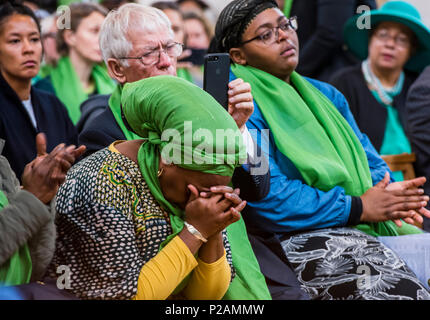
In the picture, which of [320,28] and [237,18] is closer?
[237,18]

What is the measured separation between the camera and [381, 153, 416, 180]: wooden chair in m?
3.52

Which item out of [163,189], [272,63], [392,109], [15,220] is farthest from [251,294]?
[392,109]

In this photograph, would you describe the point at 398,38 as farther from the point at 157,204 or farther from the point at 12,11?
the point at 157,204

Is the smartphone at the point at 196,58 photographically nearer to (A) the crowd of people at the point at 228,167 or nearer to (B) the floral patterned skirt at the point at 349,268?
(A) the crowd of people at the point at 228,167

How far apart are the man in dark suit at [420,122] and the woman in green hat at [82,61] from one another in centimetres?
215

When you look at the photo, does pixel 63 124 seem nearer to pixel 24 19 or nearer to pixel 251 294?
pixel 24 19

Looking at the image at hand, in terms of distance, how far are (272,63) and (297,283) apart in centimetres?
102

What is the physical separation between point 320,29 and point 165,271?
300 cm

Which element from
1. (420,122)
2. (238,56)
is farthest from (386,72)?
(238,56)

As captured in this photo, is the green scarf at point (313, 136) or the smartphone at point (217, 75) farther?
the green scarf at point (313, 136)

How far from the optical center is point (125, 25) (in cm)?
→ 259

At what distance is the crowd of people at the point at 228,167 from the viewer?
1860 millimetres

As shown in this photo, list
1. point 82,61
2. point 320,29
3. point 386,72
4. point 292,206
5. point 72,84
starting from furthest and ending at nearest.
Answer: point 82,61 → point 72,84 → point 320,29 → point 386,72 → point 292,206

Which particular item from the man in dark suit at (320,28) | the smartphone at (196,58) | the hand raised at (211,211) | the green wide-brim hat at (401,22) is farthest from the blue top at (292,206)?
the smartphone at (196,58)
